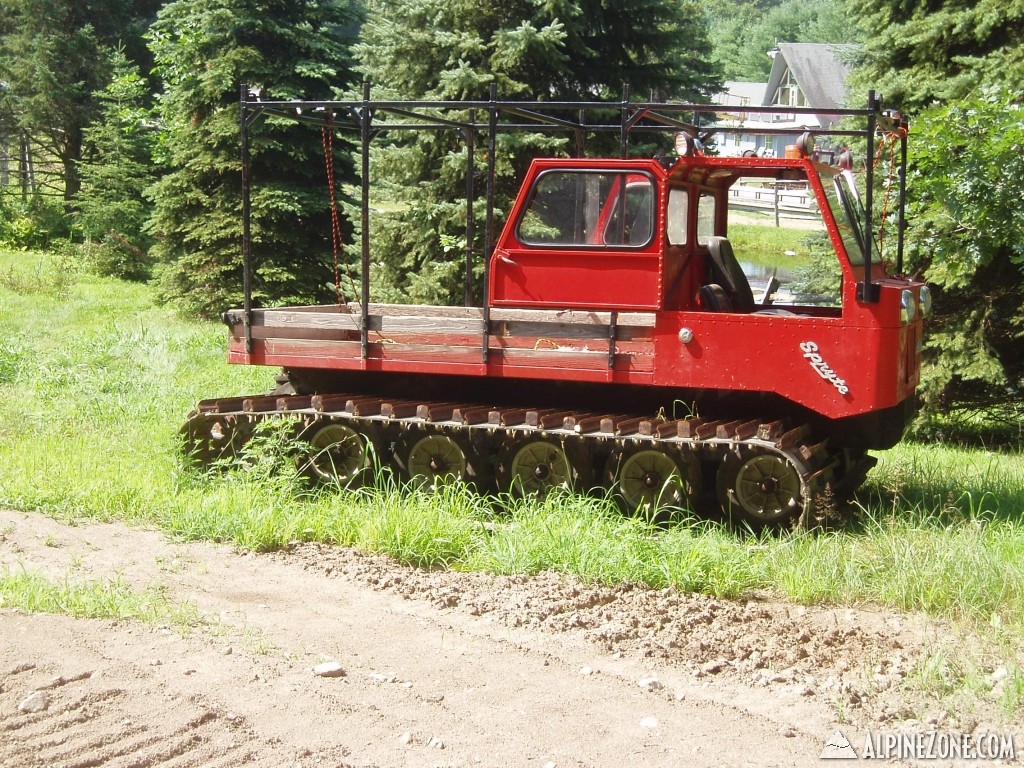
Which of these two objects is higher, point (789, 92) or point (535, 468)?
point (789, 92)

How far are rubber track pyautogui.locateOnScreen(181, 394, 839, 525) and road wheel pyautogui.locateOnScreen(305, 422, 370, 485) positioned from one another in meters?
0.11

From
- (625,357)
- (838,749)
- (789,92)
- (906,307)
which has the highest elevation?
(789,92)

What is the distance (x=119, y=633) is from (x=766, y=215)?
34610 mm

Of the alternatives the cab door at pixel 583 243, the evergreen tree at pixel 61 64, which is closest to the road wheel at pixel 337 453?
the cab door at pixel 583 243

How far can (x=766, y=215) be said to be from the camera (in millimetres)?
38344

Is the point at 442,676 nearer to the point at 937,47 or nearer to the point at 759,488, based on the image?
the point at 759,488

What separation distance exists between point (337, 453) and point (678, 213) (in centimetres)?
314

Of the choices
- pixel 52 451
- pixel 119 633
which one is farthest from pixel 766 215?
pixel 119 633

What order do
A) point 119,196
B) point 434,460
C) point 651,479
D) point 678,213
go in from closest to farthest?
point 651,479 → point 678,213 → point 434,460 → point 119,196

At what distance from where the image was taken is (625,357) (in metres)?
8.09

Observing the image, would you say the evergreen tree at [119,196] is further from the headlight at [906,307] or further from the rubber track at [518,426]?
the headlight at [906,307]

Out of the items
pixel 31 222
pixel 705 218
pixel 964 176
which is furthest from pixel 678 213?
pixel 31 222

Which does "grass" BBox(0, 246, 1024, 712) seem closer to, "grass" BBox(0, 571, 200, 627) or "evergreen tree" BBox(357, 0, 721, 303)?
"grass" BBox(0, 571, 200, 627)

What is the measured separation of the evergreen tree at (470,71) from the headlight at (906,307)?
20.2 feet
